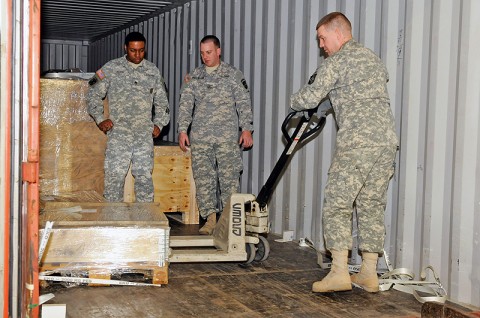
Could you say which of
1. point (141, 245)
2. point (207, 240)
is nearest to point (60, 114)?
point (207, 240)

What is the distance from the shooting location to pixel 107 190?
23.7ft

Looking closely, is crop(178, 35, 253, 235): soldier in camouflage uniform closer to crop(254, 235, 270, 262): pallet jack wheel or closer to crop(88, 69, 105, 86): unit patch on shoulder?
crop(88, 69, 105, 86): unit patch on shoulder

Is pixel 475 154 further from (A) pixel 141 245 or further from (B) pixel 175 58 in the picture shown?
(B) pixel 175 58

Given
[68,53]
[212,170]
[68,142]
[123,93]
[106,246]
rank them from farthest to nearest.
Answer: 1. [68,53]
2. [68,142]
3. [212,170]
4. [123,93]
5. [106,246]

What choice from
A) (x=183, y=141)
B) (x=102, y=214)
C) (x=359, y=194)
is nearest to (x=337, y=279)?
(x=359, y=194)

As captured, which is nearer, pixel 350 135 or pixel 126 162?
pixel 350 135

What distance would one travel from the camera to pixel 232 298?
4906mm

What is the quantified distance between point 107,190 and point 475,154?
12.7 ft

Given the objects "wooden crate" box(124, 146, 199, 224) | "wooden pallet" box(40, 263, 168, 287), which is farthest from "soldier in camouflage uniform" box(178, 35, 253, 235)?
"wooden pallet" box(40, 263, 168, 287)

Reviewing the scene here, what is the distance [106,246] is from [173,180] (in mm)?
3177

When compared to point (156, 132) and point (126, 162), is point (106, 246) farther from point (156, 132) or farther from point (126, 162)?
point (156, 132)

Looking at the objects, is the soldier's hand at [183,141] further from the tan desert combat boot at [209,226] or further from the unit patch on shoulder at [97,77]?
the unit patch on shoulder at [97,77]

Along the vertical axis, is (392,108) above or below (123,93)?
below

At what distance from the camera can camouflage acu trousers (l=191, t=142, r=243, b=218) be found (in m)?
7.47
